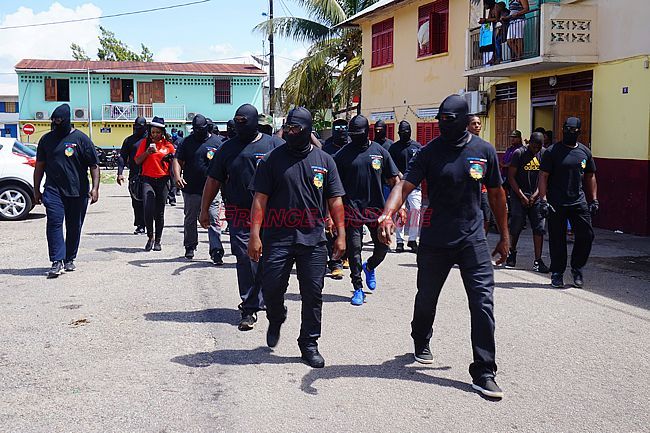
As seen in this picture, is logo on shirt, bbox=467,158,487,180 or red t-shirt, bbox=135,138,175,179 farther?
red t-shirt, bbox=135,138,175,179

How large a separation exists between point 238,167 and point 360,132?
1.72 m

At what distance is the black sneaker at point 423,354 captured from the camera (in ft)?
19.4

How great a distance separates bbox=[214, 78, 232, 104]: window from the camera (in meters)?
53.8

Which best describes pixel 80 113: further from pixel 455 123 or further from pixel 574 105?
pixel 455 123

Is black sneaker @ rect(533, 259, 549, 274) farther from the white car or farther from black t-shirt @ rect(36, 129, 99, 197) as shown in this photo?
the white car

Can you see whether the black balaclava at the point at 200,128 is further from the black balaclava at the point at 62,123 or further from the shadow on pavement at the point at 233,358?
the shadow on pavement at the point at 233,358

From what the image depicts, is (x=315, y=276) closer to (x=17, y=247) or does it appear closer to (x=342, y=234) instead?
(x=342, y=234)

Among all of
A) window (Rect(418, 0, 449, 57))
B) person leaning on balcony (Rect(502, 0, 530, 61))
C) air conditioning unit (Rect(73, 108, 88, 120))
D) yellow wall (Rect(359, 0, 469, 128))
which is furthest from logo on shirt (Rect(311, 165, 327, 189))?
air conditioning unit (Rect(73, 108, 88, 120))

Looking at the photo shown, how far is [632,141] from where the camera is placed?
48.6 feet

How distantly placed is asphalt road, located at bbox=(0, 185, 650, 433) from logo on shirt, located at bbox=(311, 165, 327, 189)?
1.35 m

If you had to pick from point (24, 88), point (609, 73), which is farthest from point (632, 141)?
point (24, 88)

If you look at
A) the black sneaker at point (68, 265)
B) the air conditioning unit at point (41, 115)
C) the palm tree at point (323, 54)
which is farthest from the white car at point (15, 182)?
the air conditioning unit at point (41, 115)

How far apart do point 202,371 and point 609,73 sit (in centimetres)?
1239

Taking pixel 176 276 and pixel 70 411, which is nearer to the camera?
pixel 70 411
